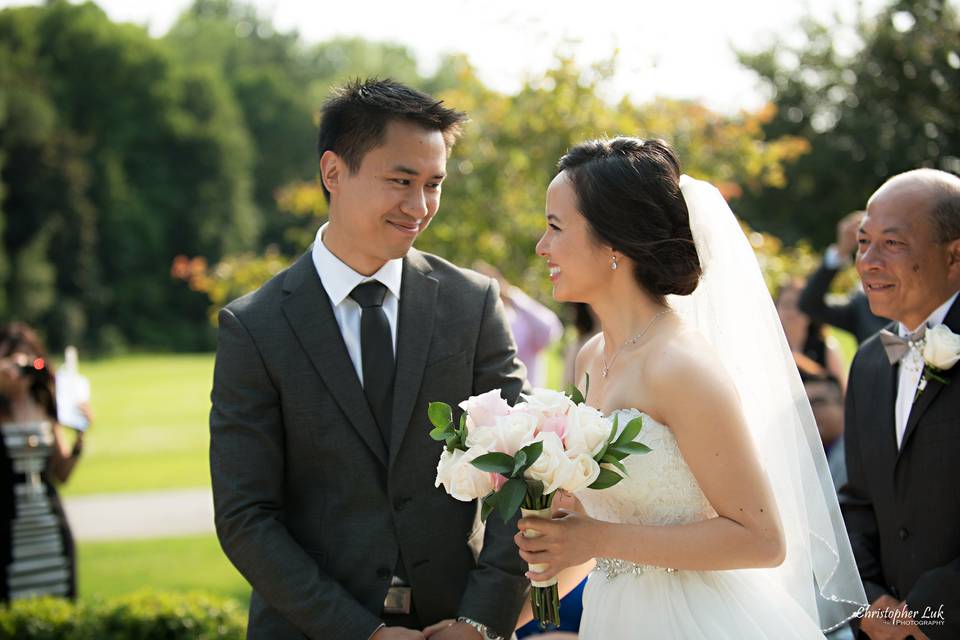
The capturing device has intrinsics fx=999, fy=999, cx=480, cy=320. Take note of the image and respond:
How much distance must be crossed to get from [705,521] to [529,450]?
1.93 ft

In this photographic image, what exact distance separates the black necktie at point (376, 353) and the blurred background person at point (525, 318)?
5241 millimetres

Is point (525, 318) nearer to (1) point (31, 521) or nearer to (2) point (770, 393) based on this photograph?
(1) point (31, 521)

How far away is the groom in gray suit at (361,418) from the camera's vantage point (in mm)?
3141

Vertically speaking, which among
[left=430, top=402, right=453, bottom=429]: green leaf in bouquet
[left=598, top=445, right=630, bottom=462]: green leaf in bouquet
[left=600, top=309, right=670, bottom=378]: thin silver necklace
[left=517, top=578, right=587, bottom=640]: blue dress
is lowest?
[left=517, top=578, right=587, bottom=640]: blue dress

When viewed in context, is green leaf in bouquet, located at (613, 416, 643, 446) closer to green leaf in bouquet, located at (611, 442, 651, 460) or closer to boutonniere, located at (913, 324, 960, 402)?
green leaf in bouquet, located at (611, 442, 651, 460)

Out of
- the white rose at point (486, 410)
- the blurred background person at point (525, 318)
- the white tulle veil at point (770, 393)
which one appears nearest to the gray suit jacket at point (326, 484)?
the white rose at point (486, 410)

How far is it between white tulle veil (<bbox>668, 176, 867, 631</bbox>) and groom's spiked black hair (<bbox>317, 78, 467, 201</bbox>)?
862 millimetres

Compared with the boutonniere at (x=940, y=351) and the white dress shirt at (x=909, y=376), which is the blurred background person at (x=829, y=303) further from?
the boutonniere at (x=940, y=351)

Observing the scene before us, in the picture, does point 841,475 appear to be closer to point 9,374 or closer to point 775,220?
point 9,374

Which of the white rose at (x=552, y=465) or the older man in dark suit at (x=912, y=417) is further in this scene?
the older man in dark suit at (x=912, y=417)

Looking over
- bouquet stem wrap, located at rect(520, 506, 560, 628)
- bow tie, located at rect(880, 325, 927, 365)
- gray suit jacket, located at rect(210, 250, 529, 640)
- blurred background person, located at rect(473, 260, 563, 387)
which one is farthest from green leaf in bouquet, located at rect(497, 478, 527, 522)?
blurred background person, located at rect(473, 260, 563, 387)

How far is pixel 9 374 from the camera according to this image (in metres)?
6.88

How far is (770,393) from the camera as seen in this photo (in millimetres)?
3232

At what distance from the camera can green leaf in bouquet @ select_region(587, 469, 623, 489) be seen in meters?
2.68
